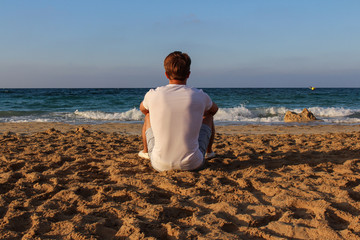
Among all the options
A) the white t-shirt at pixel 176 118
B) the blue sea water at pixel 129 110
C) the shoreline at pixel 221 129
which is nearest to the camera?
the white t-shirt at pixel 176 118

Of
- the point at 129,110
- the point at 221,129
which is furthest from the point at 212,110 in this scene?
the point at 129,110

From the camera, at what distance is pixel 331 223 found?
225 centimetres

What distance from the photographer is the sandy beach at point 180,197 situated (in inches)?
83.3

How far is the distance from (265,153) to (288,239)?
8.67 ft

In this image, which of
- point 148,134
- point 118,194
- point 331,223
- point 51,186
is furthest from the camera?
point 148,134

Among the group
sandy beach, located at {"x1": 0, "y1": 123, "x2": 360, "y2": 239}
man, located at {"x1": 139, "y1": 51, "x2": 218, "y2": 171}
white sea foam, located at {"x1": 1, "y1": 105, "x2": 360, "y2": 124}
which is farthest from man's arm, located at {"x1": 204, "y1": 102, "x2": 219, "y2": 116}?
white sea foam, located at {"x1": 1, "y1": 105, "x2": 360, "y2": 124}

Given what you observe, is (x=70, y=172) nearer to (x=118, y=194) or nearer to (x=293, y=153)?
(x=118, y=194)

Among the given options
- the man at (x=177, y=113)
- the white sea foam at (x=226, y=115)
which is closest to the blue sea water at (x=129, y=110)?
the white sea foam at (x=226, y=115)

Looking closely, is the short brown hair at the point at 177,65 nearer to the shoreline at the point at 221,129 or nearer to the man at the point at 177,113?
the man at the point at 177,113

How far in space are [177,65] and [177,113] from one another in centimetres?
43

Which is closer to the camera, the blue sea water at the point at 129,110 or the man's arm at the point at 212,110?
the man's arm at the point at 212,110

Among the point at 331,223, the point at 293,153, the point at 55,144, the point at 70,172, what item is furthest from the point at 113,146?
the point at 331,223

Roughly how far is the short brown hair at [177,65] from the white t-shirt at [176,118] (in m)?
0.10

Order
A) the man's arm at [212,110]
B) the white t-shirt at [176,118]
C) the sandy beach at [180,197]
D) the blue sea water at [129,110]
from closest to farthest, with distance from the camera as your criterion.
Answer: the sandy beach at [180,197] < the white t-shirt at [176,118] < the man's arm at [212,110] < the blue sea water at [129,110]
